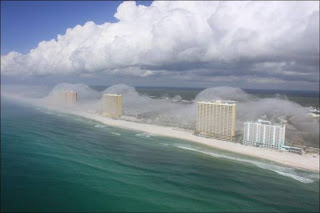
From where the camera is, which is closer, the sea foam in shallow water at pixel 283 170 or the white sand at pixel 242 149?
the sea foam in shallow water at pixel 283 170

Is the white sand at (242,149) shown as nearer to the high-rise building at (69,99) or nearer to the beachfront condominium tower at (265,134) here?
the beachfront condominium tower at (265,134)

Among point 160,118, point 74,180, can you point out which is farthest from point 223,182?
point 160,118

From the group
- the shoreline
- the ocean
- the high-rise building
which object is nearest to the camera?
the ocean

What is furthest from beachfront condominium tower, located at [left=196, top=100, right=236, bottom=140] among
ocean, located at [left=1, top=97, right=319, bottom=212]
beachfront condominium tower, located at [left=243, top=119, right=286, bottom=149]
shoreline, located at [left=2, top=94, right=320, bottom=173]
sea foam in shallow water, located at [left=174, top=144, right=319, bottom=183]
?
sea foam in shallow water, located at [left=174, top=144, right=319, bottom=183]

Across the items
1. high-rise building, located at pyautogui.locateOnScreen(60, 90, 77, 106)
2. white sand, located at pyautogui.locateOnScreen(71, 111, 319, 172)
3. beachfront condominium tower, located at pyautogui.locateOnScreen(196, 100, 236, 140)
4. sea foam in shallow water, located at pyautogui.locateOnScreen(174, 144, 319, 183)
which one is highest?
high-rise building, located at pyautogui.locateOnScreen(60, 90, 77, 106)

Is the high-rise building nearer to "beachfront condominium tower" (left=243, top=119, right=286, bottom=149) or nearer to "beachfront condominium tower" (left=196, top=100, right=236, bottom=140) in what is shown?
"beachfront condominium tower" (left=196, top=100, right=236, bottom=140)

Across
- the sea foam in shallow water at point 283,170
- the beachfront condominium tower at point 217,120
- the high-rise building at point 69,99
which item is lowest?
the sea foam in shallow water at point 283,170

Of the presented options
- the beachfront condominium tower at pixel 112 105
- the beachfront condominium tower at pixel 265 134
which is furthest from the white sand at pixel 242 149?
the beachfront condominium tower at pixel 112 105
